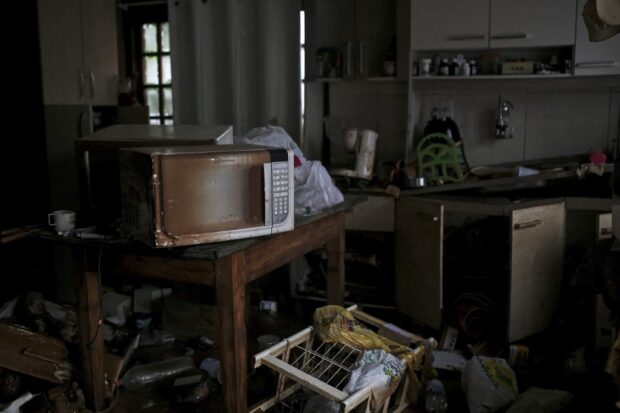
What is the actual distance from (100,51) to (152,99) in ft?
3.20

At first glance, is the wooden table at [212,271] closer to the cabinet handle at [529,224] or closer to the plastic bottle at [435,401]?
the plastic bottle at [435,401]

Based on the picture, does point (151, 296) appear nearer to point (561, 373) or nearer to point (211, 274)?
point (211, 274)

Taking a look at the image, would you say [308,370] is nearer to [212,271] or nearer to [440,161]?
[212,271]

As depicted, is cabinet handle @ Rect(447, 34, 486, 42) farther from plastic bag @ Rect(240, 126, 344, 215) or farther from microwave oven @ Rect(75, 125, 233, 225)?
microwave oven @ Rect(75, 125, 233, 225)

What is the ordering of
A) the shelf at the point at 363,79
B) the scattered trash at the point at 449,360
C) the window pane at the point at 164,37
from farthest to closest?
the window pane at the point at 164,37 < the shelf at the point at 363,79 < the scattered trash at the point at 449,360

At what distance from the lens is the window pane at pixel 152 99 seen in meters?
4.59

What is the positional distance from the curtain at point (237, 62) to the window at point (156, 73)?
0.95m

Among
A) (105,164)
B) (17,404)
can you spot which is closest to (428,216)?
(105,164)

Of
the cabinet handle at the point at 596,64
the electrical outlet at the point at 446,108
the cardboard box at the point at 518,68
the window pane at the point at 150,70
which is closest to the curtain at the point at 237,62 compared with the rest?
the electrical outlet at the point at 446,108

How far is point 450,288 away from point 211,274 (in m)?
1.57

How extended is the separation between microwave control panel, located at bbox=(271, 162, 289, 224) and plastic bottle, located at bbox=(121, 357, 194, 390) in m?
1.05

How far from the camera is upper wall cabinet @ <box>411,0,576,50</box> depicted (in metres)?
2.88

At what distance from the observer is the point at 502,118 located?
10.4 feet

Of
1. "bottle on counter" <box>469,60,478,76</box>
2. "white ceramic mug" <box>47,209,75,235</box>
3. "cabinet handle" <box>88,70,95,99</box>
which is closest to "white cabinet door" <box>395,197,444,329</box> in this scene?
"bottle on counter" <box>469,60,478,76</box>
